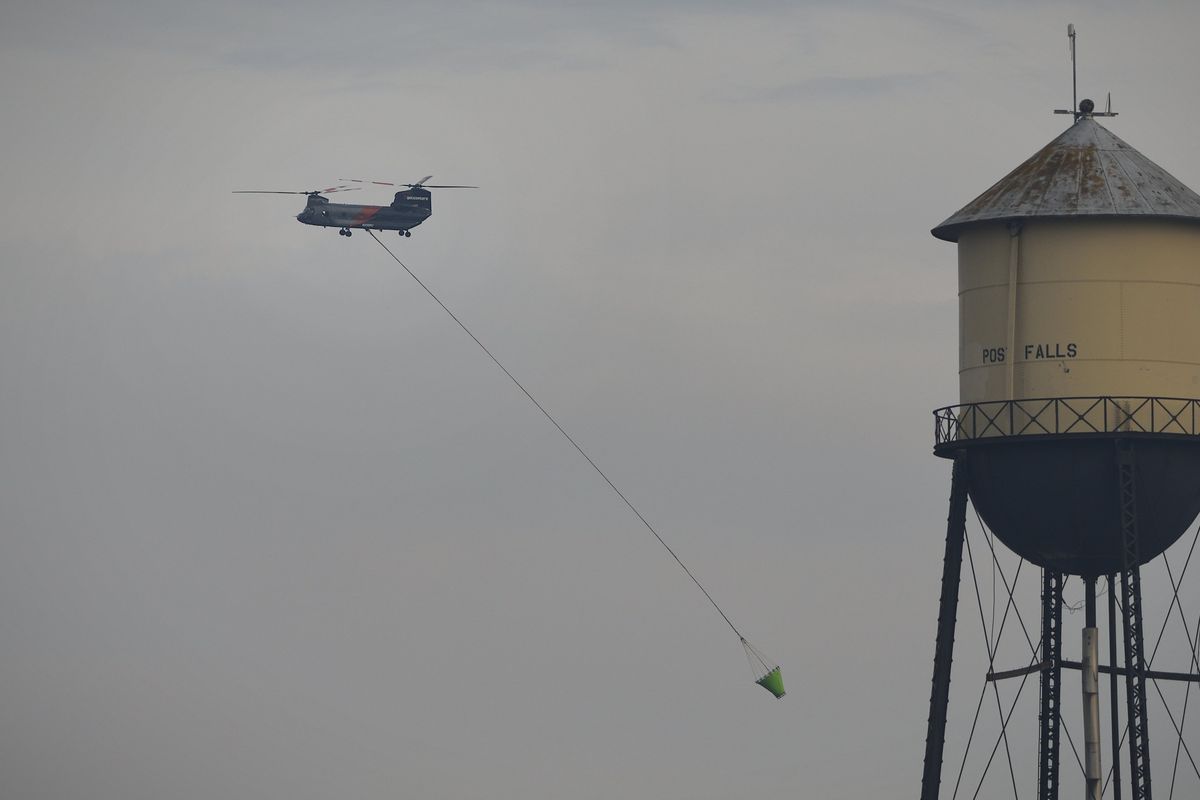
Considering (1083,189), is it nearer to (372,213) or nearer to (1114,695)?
(1114,695)

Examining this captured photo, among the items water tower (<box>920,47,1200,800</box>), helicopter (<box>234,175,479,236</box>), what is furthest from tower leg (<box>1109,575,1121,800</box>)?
helicopter (<box>234,175,479,236</box>)

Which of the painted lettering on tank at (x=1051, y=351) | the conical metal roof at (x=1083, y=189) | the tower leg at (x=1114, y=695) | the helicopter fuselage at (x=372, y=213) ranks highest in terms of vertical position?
the helicopter fuselage at (x=372, y=213)

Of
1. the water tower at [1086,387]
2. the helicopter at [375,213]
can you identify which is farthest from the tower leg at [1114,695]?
the helicopter at [375,213]

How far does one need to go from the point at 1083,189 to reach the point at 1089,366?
149 inches

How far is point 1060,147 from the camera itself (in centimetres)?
4641

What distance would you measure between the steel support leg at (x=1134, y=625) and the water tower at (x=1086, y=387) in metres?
0.04

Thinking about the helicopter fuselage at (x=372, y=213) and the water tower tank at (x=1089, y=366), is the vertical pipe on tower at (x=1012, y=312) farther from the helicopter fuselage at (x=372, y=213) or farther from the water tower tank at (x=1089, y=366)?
the helicopter fuselage at (x=372, y=213)

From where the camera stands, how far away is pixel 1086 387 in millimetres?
44312

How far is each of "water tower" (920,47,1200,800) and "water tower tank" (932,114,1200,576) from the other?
29 mm

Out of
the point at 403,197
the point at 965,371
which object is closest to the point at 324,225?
the point at 403,197

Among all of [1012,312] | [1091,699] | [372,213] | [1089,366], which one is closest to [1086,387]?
[1089,366]

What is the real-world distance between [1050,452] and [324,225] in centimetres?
3963

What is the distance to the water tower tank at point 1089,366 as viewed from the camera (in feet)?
144

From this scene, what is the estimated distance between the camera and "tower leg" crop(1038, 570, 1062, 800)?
46.9 meters
